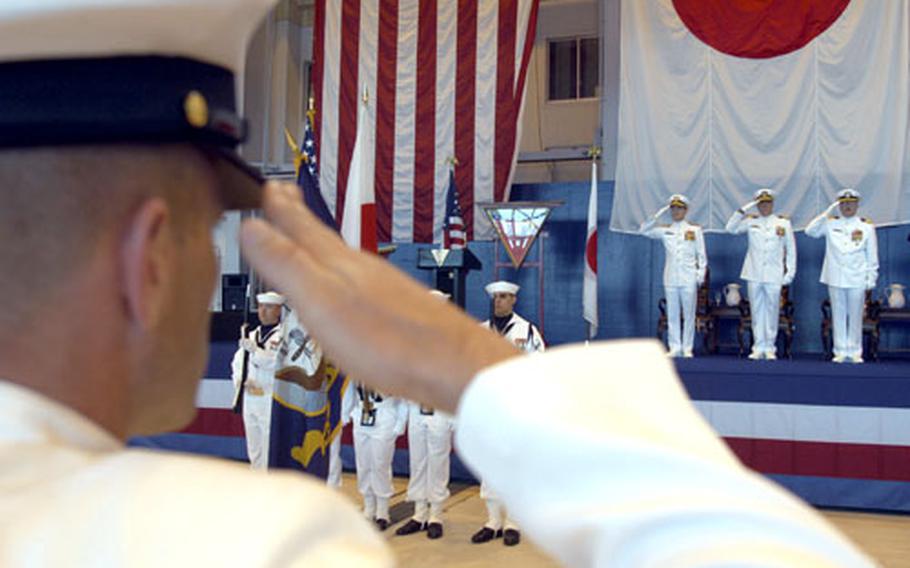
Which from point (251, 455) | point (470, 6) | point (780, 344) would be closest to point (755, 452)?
point (780, 344)

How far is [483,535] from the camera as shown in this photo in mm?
5844

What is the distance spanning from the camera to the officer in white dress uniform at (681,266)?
29.9ft

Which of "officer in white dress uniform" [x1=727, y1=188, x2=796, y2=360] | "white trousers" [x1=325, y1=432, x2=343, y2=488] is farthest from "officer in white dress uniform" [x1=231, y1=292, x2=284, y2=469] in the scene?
"officer in white dress uniform" [x1=727, y1=188, x2=796, y2=360]

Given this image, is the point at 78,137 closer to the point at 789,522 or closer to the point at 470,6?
the point at 789,522

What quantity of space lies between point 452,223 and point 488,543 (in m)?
4.63

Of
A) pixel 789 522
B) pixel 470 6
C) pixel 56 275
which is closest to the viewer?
pixel 789 522

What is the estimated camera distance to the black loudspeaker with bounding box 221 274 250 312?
42.2ft

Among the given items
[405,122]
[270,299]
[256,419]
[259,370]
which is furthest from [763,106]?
[256,419]

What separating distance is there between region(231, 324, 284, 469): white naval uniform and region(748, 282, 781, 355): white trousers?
4.84 metres

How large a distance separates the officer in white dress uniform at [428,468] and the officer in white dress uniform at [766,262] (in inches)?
153

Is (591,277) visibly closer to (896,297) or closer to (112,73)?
(896,297)

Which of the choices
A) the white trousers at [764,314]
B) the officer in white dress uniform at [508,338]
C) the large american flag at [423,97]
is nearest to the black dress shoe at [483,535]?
the officer in white dress uniform at [508,338]

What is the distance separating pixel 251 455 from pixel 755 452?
4066 millimetres

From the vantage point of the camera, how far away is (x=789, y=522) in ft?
1.47
